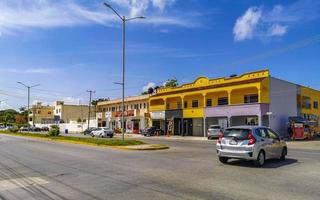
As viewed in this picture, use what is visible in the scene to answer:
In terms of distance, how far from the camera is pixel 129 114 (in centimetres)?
6969

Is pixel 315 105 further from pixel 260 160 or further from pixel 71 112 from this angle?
pixel 71 112

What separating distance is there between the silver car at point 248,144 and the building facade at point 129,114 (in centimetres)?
4870

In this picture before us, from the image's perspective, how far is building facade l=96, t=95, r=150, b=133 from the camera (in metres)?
67.1

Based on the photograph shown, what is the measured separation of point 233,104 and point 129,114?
95.6 feet

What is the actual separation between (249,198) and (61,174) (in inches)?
275

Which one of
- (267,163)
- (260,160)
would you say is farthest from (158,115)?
(260,160)

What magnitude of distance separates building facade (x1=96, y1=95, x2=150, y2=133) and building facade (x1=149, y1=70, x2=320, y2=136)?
585cm

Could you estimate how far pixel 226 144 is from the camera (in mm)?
15195

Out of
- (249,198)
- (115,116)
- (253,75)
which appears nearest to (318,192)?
(249,198)

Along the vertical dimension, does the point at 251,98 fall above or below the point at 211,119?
above

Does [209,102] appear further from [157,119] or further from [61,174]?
[61,174]

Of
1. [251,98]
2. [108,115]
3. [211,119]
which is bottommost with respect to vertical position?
[211,119]

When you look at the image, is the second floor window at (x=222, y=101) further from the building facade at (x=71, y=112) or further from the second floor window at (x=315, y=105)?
the building facade at (x=71, y=112)

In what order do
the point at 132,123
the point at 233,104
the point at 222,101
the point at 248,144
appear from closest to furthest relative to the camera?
the point at 248,144, the point at 233,104, the point at 222,101, the point at 132,123
